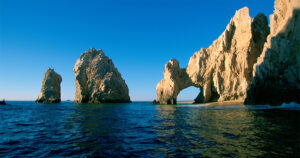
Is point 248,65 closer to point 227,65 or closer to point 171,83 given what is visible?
point 227,65

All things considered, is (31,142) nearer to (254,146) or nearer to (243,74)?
(254,146)

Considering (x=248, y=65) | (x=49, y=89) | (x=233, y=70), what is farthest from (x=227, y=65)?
(x=49, y=89)

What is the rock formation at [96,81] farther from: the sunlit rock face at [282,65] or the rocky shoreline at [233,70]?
the sunlit rock face at [282,65]

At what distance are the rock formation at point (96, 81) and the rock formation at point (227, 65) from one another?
112 ft

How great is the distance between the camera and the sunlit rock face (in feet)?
106

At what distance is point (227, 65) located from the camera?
210 ft

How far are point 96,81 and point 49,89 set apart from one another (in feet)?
113

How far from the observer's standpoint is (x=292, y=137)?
9625 millimetres

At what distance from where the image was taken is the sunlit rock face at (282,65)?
106ft

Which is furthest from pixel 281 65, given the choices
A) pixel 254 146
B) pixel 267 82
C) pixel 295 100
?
pixel 254 146

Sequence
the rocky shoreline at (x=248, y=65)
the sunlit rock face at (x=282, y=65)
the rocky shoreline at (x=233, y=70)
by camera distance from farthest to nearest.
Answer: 1. the rocky shoreline at (x=233, y=70)
2. the rocky shoreline at (x=248, y=65)
3. the sunlit rock face at (x=282, y=65)

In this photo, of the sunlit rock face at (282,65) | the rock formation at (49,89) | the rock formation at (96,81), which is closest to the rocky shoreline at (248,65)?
the sunlit rock face at (282,65)

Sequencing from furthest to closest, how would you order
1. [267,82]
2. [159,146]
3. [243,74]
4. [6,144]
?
[243,74] < [267,82] < [6,144] < [159,146]

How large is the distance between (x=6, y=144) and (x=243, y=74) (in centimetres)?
6556
